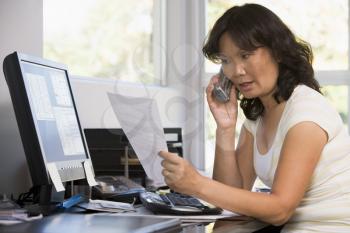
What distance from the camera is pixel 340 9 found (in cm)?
330

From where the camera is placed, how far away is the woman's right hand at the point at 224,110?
76.5 inches

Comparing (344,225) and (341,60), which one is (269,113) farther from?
(341,60)

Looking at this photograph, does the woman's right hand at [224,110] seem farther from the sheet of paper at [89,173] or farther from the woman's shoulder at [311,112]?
the sheet of paper at [89,173]

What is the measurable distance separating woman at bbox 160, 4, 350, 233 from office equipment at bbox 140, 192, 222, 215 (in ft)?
0.30

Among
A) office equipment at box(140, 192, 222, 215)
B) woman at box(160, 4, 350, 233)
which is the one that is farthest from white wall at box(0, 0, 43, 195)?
woman at box(160, 4, 350, 233)

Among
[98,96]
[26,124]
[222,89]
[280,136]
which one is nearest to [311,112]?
[280,136]

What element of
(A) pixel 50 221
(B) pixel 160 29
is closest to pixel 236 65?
(A) pixel 50 221

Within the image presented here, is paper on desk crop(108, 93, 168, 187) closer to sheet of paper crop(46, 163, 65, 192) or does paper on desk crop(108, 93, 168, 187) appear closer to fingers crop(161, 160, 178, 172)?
fingers crop(161, 160, 178, 172)

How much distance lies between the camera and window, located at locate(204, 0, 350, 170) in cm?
327

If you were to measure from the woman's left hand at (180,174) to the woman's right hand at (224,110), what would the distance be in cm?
59

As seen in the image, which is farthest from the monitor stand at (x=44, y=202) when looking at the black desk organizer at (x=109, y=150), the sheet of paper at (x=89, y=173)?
the black desk organizer at (x=109, y=150)

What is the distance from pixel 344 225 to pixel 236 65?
555mm

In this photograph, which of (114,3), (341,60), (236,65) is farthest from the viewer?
(341,60)

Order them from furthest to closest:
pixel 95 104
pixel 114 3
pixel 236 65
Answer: pixel 114 3, pixel 95 104, pixel 236 65
